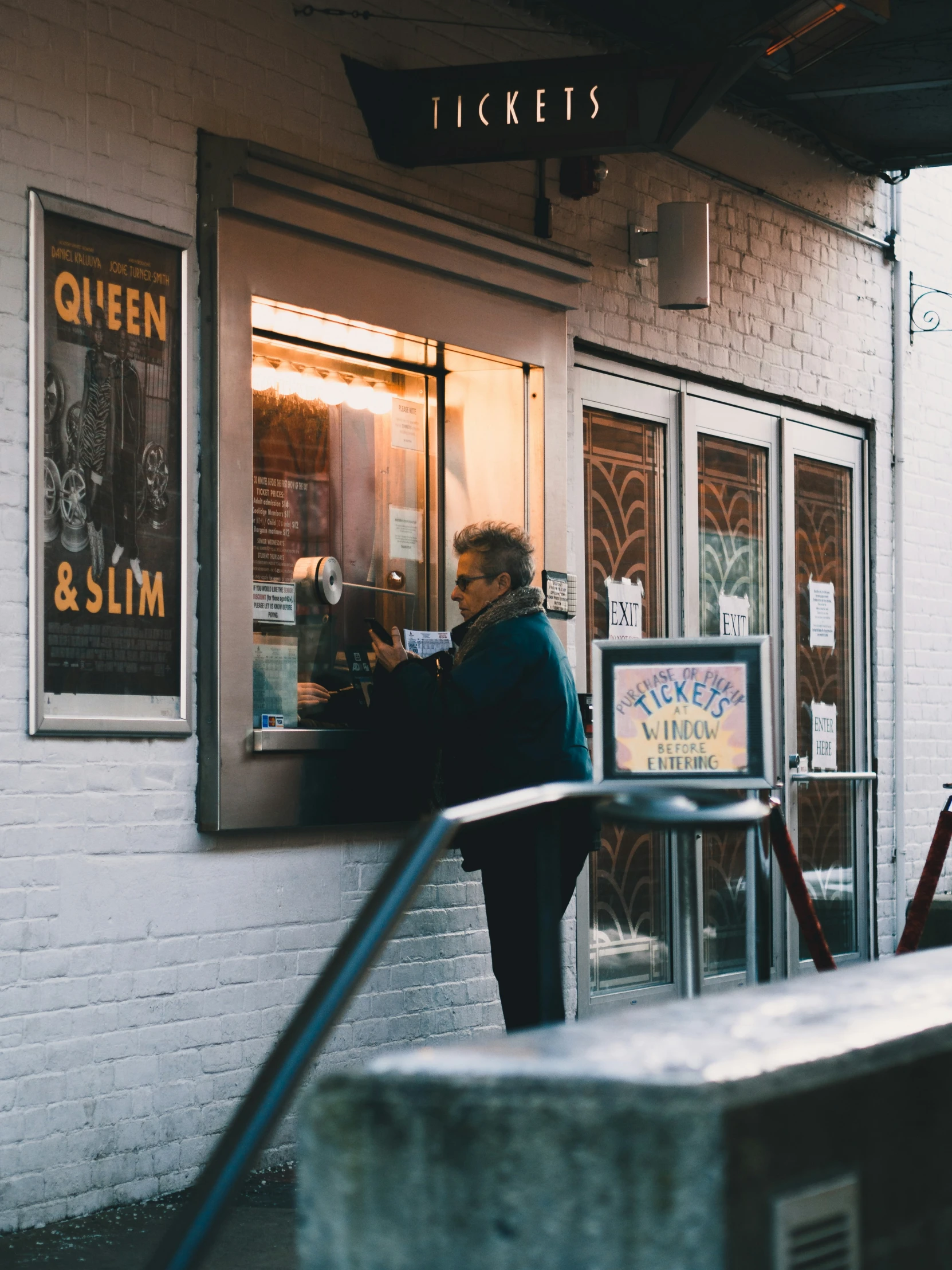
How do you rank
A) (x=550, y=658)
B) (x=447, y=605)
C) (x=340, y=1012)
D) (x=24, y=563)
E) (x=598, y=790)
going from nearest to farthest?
(x=340, y=1012)
(x=598, y=790)
(x=24, y=563)
(x=550, y=658)
(x=447, y=605)

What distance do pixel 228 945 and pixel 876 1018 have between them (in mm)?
3220

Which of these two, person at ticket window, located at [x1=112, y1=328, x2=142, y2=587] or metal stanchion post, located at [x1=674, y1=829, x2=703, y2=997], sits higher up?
person at ticket window, located at [x1=112, y1=328, x2=142, y2=587]

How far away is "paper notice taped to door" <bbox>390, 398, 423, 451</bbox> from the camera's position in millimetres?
5934

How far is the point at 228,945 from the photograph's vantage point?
4.94m

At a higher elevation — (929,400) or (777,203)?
(777,203)

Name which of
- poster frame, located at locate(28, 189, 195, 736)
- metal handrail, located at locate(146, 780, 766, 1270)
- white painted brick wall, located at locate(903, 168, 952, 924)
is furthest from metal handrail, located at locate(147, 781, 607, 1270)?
white painted brick wall, located at locate(903, 168, 952, 924)

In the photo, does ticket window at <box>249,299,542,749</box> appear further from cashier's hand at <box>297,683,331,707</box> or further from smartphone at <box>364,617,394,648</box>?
→ smartphone at <box>364,617,394,648</box>

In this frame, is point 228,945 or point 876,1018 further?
point 228,945

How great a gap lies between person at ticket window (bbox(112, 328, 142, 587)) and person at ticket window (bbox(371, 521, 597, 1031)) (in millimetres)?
1004

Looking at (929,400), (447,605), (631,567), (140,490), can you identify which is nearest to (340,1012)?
(140,490)

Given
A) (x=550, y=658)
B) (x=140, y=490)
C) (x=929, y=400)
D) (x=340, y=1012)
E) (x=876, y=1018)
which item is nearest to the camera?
(x=876, y=1018)

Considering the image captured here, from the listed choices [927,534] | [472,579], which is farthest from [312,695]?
[927,534]

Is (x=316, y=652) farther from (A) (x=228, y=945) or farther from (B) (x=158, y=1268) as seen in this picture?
(B) (x=158, y=1268)

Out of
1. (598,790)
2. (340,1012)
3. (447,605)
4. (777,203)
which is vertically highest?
(777,203)
